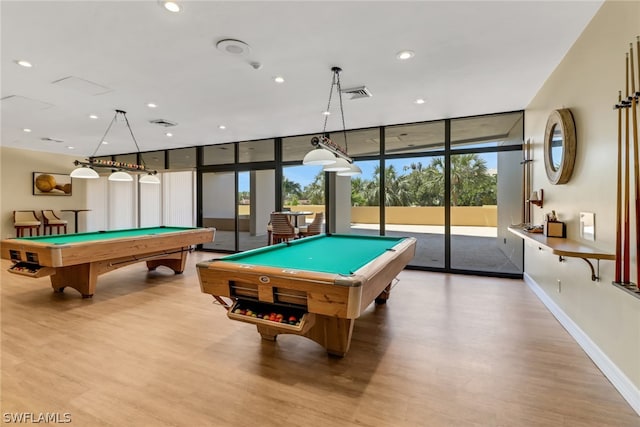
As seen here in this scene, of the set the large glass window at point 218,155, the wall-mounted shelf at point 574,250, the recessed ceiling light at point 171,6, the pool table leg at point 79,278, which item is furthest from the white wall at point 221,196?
the wall-mounted shelf at point 574,250

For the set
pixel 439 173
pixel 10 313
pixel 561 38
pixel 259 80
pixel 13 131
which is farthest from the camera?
pixel 13 131

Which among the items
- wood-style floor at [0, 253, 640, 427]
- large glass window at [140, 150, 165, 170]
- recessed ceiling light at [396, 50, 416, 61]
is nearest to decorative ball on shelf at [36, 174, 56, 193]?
large glass window at [140, 150, 165, 170]

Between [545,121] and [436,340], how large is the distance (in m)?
3.06

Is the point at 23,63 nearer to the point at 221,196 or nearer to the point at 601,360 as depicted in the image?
the point at 601,360

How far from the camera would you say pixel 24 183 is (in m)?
8.37

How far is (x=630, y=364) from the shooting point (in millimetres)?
2031

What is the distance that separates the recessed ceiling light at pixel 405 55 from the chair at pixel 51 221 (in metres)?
9.77

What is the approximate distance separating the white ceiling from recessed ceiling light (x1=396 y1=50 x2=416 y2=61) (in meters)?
0.07

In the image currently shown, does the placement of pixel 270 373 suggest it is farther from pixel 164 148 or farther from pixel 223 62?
pixel 164 148

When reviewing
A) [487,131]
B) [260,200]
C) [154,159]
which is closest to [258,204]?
[260,200]

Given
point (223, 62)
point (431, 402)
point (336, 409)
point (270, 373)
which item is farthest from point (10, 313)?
point (431, 402)

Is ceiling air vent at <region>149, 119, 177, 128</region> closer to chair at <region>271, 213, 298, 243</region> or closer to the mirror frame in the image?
chair at <region>271, 213, 298, 243</region>
